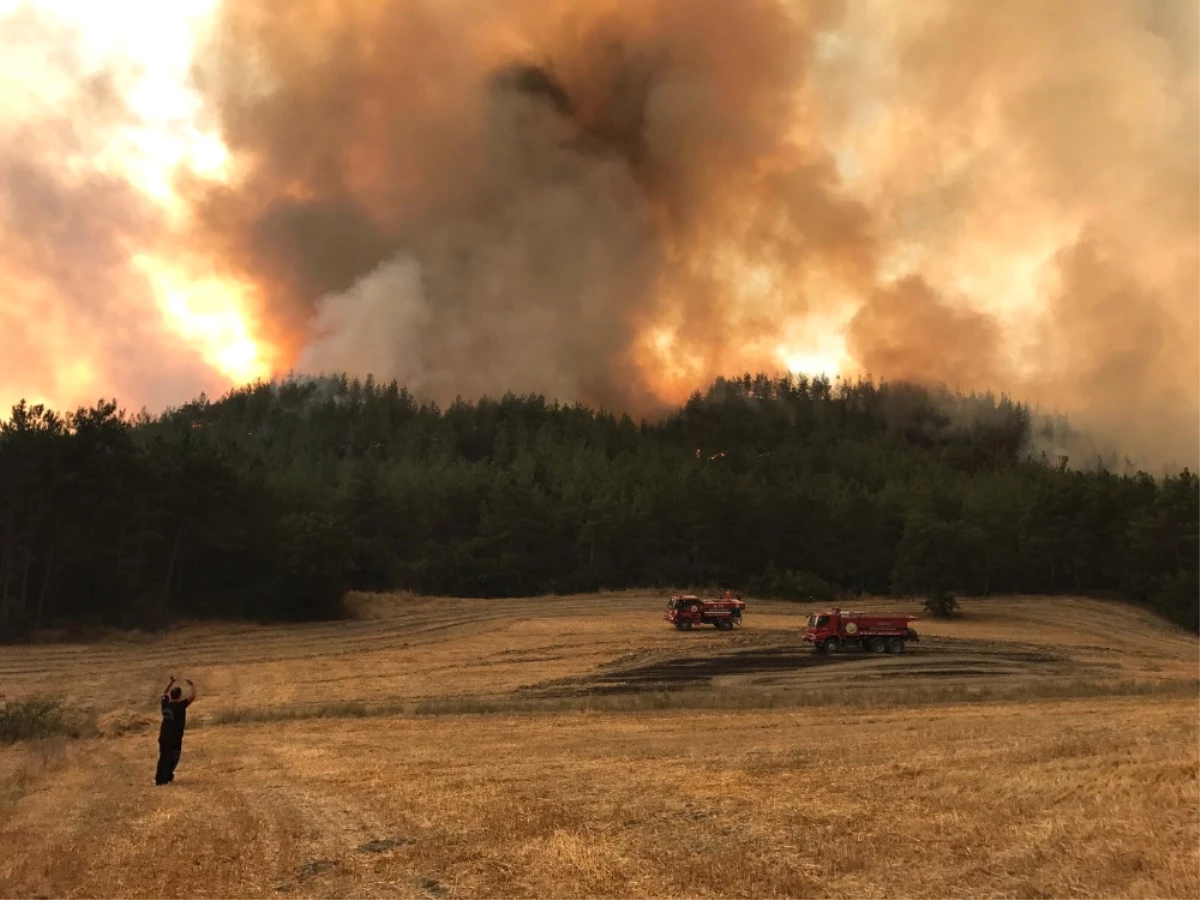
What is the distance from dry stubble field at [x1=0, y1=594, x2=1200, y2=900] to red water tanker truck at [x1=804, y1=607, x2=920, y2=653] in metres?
7.15

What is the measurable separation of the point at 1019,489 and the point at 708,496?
2222 inches

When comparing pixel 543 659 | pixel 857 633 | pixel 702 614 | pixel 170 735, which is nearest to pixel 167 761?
pixel 170 735

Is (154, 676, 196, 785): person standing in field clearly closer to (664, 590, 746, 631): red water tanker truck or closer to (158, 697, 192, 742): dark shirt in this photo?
(158, 697, 192, 742): dark shirt

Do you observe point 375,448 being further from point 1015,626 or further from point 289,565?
point 1015,626

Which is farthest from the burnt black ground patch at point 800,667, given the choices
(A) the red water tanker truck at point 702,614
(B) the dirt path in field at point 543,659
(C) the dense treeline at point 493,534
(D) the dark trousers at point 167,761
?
(C) the dense treeline at point 493,534

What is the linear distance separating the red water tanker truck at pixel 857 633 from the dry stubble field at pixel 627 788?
715 cm

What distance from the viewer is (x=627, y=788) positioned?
16.1m

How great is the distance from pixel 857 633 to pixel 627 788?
36.3 m

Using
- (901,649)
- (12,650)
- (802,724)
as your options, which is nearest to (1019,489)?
(901,649)

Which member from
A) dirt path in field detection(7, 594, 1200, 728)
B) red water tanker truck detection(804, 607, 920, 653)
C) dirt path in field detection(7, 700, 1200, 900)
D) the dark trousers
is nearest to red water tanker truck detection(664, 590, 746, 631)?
dirt path in field detection(7, 594, 1200, 728)

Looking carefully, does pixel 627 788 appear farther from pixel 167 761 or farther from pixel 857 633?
pixel 857 633

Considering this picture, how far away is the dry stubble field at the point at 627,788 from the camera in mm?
10625

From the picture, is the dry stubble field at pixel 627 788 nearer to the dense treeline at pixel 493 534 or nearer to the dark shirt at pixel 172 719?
the dark shirt at pixel 172 719

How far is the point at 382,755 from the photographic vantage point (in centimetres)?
2145
